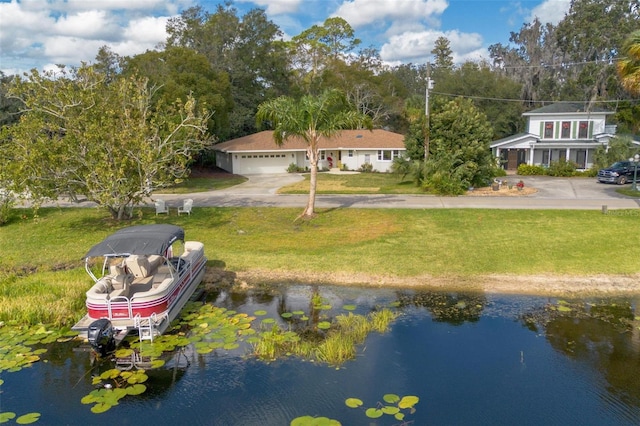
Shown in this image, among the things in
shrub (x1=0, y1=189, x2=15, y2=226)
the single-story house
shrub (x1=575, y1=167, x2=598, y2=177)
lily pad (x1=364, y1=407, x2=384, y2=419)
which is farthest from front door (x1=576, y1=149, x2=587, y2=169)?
shrub (x1=0, y1=189, x2=15, y2=226)

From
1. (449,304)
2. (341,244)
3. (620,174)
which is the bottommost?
(449,304)

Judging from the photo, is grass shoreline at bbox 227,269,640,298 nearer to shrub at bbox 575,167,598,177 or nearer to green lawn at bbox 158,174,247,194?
green lawn at bbox 158,174,247,194

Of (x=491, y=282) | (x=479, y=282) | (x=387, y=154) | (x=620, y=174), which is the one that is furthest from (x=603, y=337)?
(x=387, y=154)

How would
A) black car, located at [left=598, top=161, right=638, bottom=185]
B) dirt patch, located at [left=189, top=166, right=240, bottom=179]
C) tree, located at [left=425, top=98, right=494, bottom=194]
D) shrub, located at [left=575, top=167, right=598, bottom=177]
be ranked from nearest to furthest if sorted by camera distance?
tree, located at [left=425, top=98, right=494, bottom=194] → black car, located at [left=598, top=161, right=638, bottom=185] → shrub, located at [left=575, top=167, right=598, bottom=177] → dirt patch, located at [left=189, top=166, right=240, bottom=179]

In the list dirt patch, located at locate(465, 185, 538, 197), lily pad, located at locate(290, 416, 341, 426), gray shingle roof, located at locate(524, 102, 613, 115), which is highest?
gray shingle roof, located at locate(524, 102, 613, 115)

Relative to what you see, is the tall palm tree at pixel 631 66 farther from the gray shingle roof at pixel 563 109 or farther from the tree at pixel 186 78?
the tree at pixel 186 78

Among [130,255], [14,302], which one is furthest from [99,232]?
[130,255]

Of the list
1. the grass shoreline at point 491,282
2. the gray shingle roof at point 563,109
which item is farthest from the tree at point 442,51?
the grass shoreline at point 491,282

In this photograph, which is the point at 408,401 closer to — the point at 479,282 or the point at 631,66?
the point at 479,282
